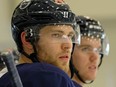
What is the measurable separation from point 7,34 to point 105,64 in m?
1.00

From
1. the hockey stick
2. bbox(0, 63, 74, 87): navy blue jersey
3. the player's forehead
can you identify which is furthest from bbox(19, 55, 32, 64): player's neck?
the hockey stick

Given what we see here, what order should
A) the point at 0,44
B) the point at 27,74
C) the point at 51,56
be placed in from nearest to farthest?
1. the point at 27,74
2. the point at 51,56
3. the point at 0,44

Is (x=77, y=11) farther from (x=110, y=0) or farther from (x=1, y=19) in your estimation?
(x=1, y=19)

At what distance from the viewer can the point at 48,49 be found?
4.12 ft

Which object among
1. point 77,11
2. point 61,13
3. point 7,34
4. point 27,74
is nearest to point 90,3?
point 77,11

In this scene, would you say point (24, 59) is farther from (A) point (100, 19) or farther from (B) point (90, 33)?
(A) point (100, 19)

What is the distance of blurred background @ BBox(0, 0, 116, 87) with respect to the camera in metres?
3.18

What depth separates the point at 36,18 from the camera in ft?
4.27

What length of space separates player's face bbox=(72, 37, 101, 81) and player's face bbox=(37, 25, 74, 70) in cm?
49

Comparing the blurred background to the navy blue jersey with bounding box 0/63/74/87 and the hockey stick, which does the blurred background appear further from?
the hockey stick

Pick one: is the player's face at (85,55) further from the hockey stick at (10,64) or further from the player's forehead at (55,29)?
the hockey stick at (10,64)

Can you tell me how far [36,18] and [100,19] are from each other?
1.98 meters

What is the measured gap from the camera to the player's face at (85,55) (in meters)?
1.80

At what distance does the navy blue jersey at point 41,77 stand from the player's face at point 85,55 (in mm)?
753
